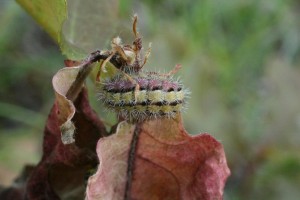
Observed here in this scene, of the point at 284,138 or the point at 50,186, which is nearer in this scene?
the point at 50,186

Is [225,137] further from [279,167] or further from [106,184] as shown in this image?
[106,184]

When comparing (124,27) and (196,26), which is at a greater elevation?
(196,26)

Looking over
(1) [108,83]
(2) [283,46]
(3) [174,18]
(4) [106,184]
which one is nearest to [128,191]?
(4) [106,184]

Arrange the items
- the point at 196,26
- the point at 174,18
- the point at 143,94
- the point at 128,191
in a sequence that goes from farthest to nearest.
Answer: the point at 174,18
the point at 196,26
the point at 128,191
the point at 143,94

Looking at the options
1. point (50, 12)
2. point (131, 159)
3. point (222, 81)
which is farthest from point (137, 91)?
point (222, 81)

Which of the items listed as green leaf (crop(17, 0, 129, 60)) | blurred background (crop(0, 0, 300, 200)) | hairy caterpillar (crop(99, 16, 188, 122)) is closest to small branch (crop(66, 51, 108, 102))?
hairy caterpillar (crop(99, 16, 188, 122))

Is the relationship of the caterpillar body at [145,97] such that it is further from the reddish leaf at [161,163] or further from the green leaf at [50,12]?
the green leaf at [50,12]

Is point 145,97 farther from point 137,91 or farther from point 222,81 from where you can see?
point 222,81
